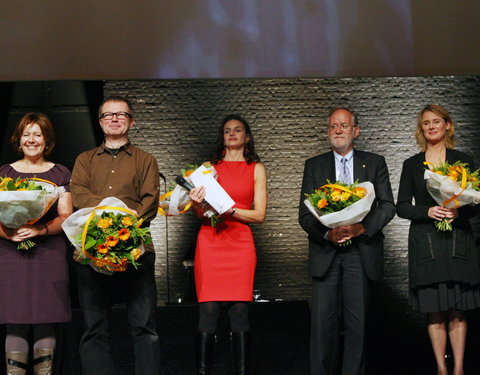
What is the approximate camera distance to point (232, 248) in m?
4.24

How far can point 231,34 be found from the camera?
5.12 metres

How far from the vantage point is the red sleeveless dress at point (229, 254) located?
4.14m

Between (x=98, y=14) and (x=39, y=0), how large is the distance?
411 millimetres

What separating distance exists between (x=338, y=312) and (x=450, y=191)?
3.07 ft

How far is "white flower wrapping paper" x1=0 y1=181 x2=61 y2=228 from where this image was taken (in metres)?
3.75

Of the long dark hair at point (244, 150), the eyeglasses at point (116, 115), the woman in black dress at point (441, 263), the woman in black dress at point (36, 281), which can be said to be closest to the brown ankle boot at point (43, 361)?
the woman in black dress at point (36, 281)

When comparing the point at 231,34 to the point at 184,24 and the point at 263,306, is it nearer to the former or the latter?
the point at 184,24

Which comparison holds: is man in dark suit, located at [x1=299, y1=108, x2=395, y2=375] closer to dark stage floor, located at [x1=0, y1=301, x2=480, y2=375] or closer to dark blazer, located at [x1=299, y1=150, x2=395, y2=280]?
dark blazer, located at [x1=299, y1=150, x2=395, y2=280]

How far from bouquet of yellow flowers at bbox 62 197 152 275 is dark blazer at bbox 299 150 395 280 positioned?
41.8 inches

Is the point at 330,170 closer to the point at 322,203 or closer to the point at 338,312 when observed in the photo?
the point at 322,203

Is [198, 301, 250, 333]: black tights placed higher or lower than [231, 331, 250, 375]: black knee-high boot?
higher

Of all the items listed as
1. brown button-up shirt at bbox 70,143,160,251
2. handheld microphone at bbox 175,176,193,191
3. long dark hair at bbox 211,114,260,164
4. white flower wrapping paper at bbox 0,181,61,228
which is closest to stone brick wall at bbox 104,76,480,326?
long dark hair at bbox 211,114,260,164

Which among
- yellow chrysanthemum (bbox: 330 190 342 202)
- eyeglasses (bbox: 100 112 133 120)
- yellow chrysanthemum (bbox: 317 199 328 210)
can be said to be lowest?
yellow chrysanthemum (bbox: 317 199 328 210)

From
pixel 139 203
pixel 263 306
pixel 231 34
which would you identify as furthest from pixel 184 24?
pixel 263 306
